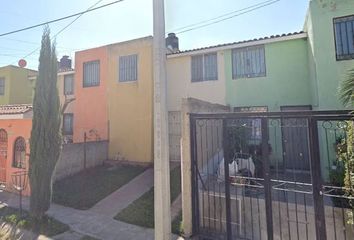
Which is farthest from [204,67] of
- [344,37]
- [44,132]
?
[44,132]

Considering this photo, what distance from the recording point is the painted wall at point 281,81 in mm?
12578

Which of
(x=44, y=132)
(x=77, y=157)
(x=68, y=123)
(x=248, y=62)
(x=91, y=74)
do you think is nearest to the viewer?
(x=44, y=132)

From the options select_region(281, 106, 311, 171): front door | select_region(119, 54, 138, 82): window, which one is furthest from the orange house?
select_region(281, 106, 311, 171): front door

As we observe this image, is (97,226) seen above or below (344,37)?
below

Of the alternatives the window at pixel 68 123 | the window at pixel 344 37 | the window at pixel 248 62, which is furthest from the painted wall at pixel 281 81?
the window at pixel 68 123

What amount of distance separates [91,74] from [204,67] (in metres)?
7.95

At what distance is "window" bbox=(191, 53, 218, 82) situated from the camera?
48.0 ft

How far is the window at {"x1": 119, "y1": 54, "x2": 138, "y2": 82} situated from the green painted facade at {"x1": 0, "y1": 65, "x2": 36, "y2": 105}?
41.7ft

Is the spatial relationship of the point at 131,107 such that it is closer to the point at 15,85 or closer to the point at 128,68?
the point at 128,68

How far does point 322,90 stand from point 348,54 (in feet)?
6.24

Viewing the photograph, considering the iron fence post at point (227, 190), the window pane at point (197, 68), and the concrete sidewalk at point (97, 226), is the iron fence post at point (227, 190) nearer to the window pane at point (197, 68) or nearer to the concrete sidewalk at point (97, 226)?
the concrete sidewalk at point (97, 226)

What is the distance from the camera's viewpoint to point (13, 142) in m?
12.5

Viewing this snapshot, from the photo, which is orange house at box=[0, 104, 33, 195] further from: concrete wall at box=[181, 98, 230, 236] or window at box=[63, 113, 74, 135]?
concrete wall at box=[181, 98, 230, 236]

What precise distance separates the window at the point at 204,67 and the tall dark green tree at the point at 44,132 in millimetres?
8311
